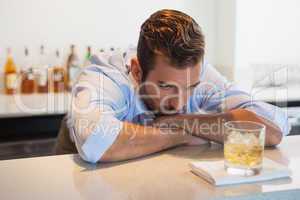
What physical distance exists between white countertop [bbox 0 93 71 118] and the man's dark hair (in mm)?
1007

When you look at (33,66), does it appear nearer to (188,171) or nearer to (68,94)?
(68,94)

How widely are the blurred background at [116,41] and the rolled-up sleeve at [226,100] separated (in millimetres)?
922

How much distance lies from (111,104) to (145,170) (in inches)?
10.6

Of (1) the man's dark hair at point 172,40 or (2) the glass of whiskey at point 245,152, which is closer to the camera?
(2) the glass of whiskey at point 245,152

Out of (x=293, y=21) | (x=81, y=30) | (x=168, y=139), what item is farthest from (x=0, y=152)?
(x=293, y=21)

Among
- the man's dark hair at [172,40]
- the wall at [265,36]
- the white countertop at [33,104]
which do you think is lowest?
the white countertop at [33,104]

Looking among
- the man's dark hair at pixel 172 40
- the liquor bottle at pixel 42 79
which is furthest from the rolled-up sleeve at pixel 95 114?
the liquor bottle at pixel 42 79

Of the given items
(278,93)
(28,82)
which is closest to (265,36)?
(278,93)

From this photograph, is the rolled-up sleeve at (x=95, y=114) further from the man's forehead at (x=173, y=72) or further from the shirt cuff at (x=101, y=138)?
the man's forehead at (x=173, y=72)

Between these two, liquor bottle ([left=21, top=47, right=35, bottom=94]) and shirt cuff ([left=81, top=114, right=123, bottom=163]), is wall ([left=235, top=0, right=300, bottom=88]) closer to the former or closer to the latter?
liquor bottle ([left=21, top=47, right=35, bottom=94])

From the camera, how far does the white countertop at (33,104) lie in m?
2.07

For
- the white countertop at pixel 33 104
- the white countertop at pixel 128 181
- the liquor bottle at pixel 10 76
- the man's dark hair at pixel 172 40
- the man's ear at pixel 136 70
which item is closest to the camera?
the white countertop at pixel 128 181

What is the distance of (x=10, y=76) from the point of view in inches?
97.8

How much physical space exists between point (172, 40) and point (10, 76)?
5.13 feet
